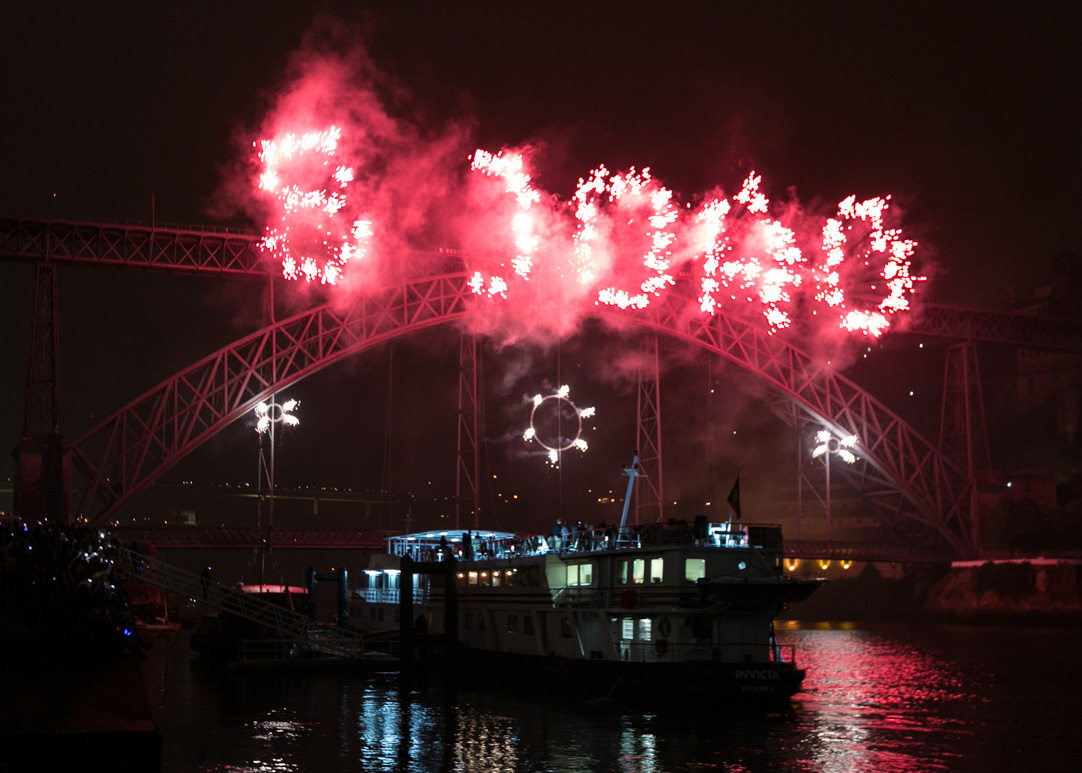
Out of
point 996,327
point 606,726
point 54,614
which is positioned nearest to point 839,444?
point 996,327

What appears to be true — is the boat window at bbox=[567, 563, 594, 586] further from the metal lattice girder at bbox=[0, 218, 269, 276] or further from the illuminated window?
the metal lattice girder at bbox=[0, 218, 269, 276]

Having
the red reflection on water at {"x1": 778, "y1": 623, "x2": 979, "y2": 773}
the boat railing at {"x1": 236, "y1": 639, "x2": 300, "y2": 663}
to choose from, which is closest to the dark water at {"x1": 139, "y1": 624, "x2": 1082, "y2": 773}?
the red reflection on water at {"x1": 778, "y1": 623, "x2": 979, "y2": 773}

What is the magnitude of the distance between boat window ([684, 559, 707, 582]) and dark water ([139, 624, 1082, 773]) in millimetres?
3562

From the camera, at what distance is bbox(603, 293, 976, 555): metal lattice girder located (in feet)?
199

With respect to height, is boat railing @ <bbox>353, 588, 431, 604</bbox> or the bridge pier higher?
the bridge pier

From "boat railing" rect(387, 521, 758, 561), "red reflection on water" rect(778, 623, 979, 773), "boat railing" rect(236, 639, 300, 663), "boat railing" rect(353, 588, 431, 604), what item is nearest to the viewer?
"red reflection on water" rect(778, 623, 979, 773)

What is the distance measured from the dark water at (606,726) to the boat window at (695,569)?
3562 millimetres

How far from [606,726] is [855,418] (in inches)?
1723

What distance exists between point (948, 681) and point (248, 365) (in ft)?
104

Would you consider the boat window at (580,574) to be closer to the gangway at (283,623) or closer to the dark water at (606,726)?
the dark water at (606,726)

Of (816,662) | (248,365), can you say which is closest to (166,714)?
(248,365)

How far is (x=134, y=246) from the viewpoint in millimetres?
47969

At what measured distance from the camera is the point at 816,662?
151 feet

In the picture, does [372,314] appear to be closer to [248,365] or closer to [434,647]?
[248,365]
